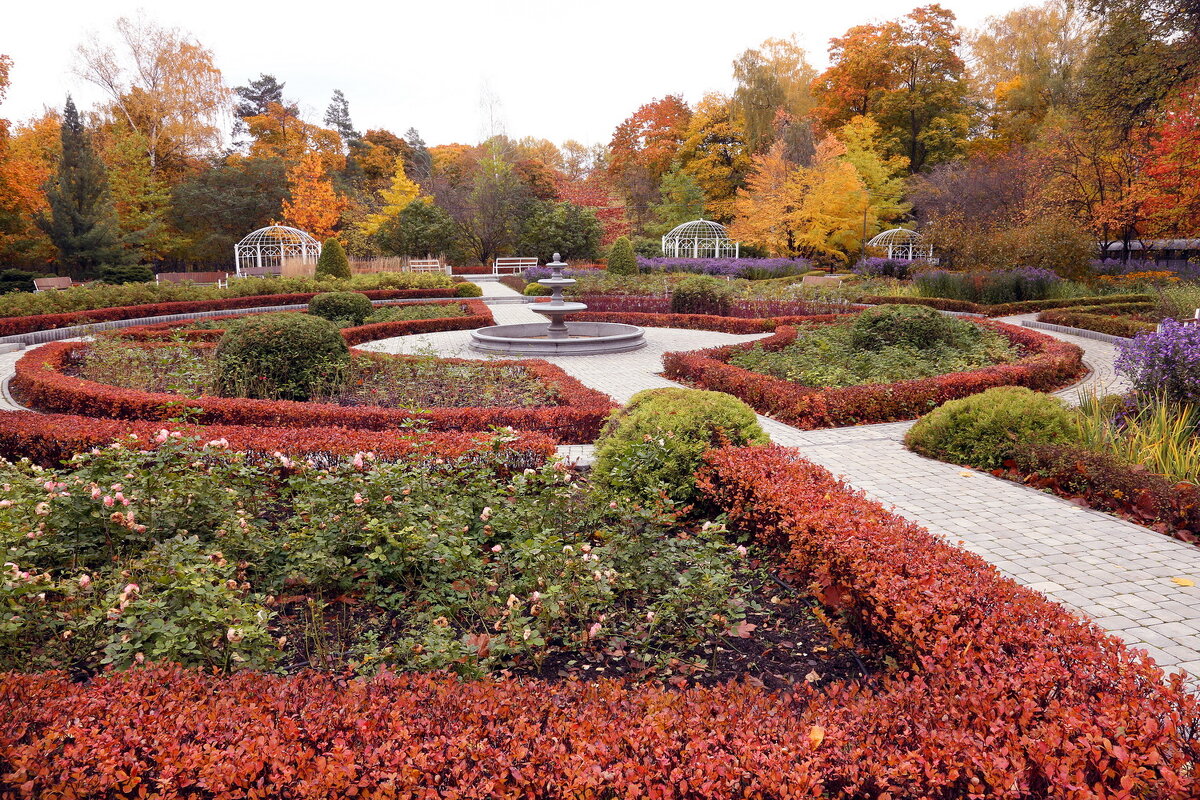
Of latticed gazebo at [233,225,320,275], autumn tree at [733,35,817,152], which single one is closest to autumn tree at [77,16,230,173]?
latticed gazebo at [233,225,320,275]

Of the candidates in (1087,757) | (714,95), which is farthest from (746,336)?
(714,95)

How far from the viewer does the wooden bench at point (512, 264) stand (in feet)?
124

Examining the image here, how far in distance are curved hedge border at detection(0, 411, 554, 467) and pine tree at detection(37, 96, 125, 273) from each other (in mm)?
27476

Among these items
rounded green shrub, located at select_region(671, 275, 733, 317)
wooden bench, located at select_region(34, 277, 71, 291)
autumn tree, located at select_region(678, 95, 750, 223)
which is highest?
autumn tree, located at select_region(678, 95, 750, 223)

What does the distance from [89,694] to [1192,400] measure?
26.0ft

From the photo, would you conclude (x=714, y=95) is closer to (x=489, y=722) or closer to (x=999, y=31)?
(x=999, y=31)

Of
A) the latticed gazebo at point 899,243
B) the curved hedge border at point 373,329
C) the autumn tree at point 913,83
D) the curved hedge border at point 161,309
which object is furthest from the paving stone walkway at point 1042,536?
the autumn tree at point 913,83

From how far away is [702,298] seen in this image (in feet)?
58.4

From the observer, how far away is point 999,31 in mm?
39531

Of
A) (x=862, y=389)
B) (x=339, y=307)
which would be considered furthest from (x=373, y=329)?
(x=862, y=389)

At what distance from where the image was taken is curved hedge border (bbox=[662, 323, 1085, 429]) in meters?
7.96

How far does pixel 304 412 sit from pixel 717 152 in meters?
39.7

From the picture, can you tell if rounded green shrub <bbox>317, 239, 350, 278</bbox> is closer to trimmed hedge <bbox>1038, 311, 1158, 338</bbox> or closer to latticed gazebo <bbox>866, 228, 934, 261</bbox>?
trimmed hedge <bbox>1038, 311, 1158, 338</bbox>

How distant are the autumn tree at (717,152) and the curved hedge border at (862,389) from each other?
1292 inches
